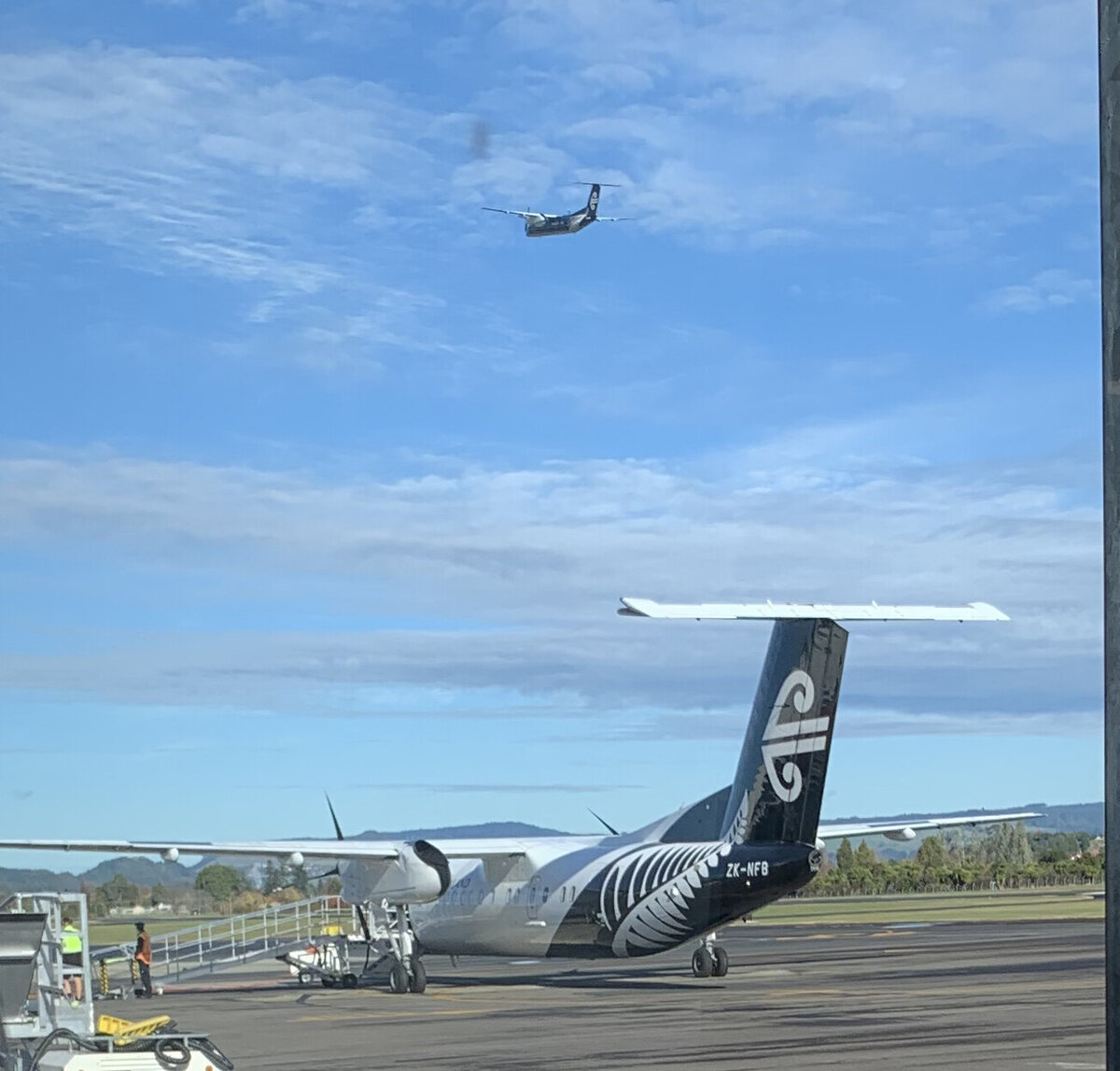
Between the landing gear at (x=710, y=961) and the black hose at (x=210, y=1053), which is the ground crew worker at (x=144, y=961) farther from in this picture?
the black hose at (x=210, y=1053)

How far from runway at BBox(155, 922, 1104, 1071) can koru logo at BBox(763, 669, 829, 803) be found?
3578 millimetres

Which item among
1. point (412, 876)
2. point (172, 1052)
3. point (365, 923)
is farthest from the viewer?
point (365, 923)

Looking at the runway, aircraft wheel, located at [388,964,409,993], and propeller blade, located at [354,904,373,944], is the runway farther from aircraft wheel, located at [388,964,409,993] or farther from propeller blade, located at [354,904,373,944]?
propeller blade, located at [354,904,373,944]

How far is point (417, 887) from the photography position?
1384 inches

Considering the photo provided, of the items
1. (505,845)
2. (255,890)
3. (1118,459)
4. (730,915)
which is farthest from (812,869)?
(255,890)

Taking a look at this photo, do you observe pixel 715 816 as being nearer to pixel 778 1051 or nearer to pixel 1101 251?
pixel 778 1051

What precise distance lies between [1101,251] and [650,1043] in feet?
57.0

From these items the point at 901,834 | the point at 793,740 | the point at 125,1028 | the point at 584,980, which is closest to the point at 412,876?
the point at 584,980

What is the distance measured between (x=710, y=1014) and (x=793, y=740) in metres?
6.62

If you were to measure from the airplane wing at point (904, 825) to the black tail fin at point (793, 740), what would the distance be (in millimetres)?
6847

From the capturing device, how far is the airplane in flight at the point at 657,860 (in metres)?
30.0

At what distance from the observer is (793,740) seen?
30.5m

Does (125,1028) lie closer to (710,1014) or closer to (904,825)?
(710,1014)

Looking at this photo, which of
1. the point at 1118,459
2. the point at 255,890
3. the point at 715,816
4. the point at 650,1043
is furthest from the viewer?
the point at 255,890
